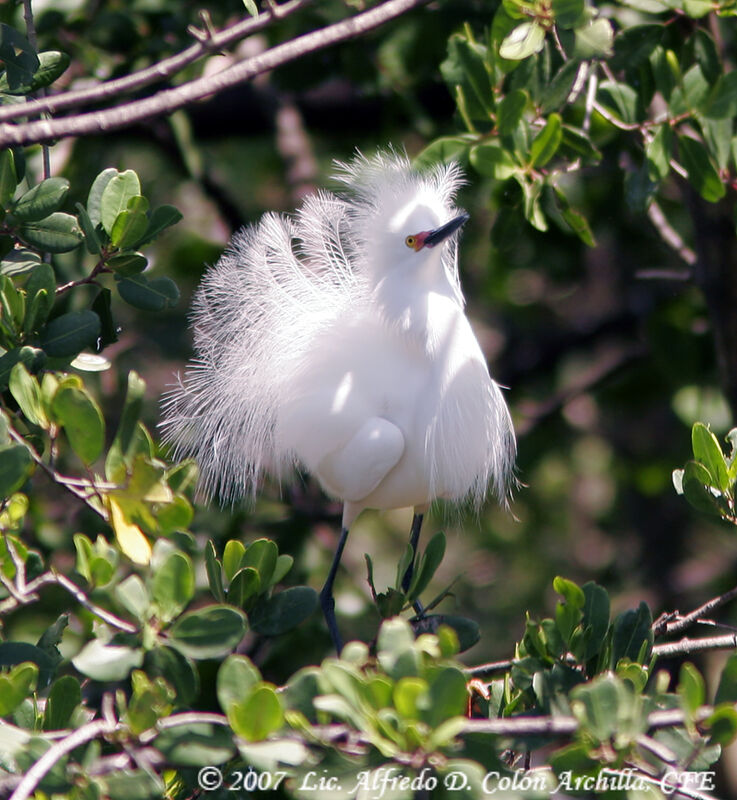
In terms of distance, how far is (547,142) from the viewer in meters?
1.98

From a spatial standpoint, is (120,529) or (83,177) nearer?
(120,529)

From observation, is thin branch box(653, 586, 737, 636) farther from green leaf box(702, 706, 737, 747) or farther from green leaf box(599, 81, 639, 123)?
green leaf box(599, 81, 639, 123)

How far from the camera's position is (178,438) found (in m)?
2.25

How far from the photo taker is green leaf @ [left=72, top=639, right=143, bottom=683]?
3.95 feet

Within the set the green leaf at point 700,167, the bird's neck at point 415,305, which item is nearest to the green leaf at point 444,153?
the bird's neck at point 415,305

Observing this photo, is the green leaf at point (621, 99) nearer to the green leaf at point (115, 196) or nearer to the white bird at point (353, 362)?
the white bird at point (353, 362)

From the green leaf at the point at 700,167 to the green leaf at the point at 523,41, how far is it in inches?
17.8

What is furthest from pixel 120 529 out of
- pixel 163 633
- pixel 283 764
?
pixel 283 764

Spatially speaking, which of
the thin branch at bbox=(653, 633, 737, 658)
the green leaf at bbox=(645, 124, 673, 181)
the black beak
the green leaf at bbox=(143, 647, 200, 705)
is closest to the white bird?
the black beak

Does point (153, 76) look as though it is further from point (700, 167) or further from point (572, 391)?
point (572, 391)

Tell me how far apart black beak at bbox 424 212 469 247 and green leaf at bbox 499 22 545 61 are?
303mm

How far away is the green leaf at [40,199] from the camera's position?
1.62 meters

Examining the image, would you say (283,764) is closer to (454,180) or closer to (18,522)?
(18,522)

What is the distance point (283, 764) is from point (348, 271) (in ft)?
4.00
